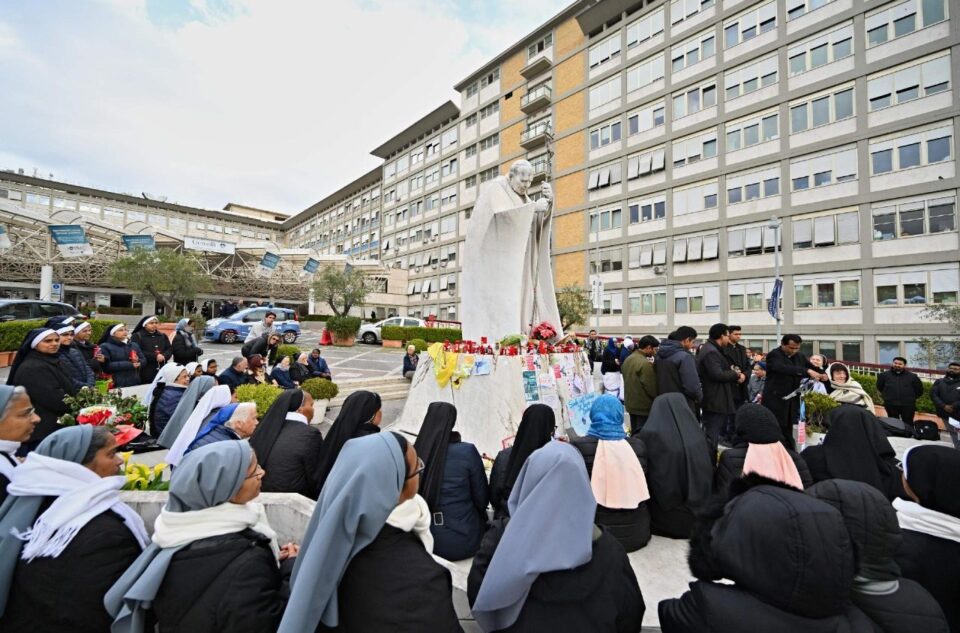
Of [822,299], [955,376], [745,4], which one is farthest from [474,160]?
[955,376]

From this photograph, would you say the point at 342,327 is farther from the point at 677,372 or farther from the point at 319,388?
the point at 677,372

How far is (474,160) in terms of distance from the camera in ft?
124

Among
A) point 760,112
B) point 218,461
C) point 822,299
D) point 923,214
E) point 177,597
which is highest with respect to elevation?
point 760,112

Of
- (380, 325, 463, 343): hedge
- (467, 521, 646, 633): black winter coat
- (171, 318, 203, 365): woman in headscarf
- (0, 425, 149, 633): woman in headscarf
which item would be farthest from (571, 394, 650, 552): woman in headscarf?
(380, 325, 463, 343): hedge

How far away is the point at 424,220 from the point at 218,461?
42.7 metres

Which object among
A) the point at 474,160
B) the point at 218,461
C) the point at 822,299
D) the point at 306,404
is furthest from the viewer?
the point at 474,160

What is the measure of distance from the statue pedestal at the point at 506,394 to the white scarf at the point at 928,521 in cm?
391

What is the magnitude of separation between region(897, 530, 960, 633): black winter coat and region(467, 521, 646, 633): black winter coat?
1218mm

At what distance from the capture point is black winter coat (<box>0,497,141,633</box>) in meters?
1.75

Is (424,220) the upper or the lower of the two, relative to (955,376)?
upper

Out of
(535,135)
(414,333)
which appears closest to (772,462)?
(414,333)

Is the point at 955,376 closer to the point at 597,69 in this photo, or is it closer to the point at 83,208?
the point at 597,69

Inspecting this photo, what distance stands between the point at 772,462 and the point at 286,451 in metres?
3.16

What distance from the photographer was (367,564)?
5.32ft
